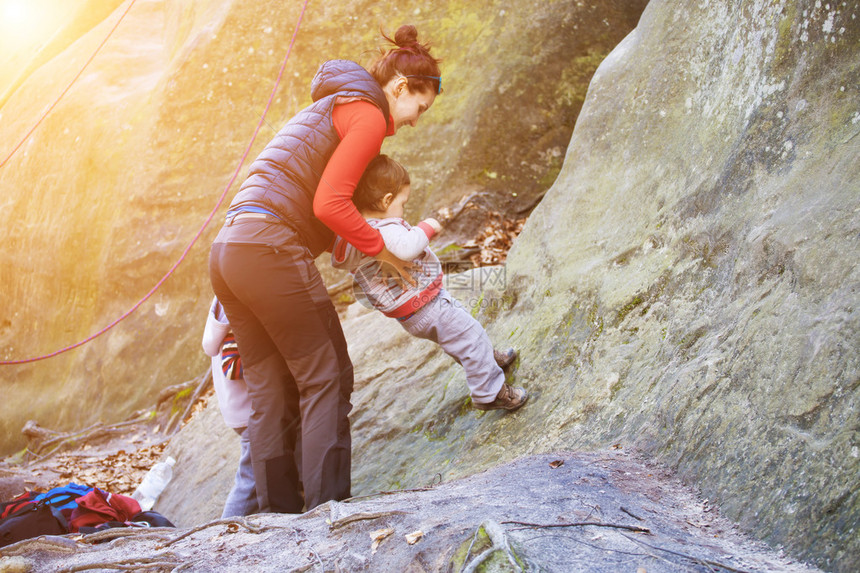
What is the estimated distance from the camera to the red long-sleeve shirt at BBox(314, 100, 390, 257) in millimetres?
3219

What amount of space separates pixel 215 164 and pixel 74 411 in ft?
11.6

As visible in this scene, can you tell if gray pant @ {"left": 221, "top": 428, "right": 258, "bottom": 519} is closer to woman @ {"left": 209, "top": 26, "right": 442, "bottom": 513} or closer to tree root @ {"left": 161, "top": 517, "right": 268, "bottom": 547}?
woman @ {"left": 209, "top": 26, "right": 442, "bottom": 513}

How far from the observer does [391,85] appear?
3.50 meters

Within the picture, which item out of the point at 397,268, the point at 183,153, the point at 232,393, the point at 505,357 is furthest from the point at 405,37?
the point at 183,153

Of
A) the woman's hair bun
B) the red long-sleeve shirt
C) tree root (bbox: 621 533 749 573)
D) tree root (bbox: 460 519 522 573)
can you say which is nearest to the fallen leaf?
tree root (bbox: 460 519 522 573)

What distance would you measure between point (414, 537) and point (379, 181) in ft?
6.39

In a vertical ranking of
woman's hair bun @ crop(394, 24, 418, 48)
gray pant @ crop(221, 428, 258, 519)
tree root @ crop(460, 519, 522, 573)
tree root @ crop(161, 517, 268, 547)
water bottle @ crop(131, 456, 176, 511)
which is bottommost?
water bottle @ crop(131, 456, 176, 511)

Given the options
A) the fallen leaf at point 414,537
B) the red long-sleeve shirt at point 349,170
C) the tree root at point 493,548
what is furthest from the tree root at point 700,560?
the red long-sleeve shirt at point 349,170

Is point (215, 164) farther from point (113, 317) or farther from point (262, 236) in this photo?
point (262, 236)

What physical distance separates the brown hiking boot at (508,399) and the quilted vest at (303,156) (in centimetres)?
139

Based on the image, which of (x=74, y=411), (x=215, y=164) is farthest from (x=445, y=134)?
(x=74, y=411)

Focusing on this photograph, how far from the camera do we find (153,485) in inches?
233

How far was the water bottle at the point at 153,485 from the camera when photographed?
5.88m

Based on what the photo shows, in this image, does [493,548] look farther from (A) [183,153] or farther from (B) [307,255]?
(A) [183,153]
